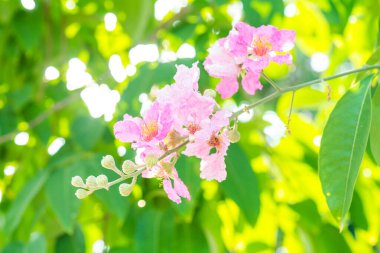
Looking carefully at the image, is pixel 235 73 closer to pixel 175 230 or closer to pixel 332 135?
pixel 332 135

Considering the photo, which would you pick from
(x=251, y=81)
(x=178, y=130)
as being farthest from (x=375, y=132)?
(x=178, y=130)

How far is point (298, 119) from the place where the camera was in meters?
1.53

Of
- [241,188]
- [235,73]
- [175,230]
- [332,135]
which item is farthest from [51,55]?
[332,135]

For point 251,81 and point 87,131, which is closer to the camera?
point 251,81

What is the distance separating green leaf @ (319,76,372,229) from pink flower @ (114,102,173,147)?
0.70ft

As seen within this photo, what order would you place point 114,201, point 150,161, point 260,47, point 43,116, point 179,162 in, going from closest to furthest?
point 150,161 < point 260,47 < point 179,162 < point 114,201 < point 43,116

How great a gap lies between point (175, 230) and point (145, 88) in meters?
0.38

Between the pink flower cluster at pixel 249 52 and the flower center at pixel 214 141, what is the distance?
13cm

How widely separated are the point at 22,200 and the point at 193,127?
800 millimetres

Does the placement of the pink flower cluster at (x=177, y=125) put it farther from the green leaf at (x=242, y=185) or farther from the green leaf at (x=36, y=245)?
the green leaf at (x=36, y=245)

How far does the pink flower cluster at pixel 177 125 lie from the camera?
738 millimetres

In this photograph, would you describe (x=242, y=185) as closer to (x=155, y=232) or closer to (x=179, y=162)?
(x=179, y=162)

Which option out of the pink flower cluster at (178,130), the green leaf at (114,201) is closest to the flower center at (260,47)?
the pink flower cluster at (178,130)

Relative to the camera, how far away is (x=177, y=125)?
2.44 feet
